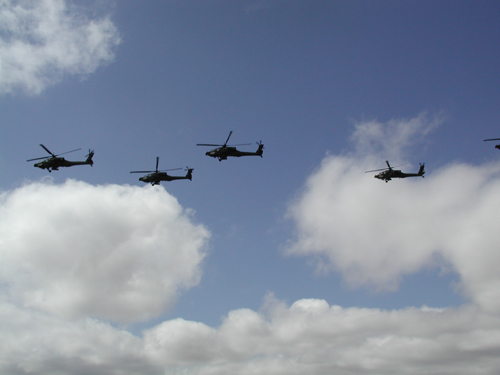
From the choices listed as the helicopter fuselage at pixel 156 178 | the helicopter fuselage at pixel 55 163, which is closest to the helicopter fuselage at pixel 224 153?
the helicopter fuselage at pixel 156 178

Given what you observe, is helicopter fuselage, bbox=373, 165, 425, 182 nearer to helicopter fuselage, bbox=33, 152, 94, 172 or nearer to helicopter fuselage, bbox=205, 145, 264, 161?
helicopter fuselage, bbox=205, 145, 264, 161

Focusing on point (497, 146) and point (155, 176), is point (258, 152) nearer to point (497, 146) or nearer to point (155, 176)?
point (155, 176)

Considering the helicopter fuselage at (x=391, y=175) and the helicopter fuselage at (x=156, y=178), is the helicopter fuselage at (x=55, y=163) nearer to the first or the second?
the helicopter fuselage at (x=156, y=178)

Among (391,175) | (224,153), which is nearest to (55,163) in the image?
(224,153)

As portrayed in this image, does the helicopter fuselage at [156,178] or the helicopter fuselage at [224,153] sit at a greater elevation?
the helicopter fuselage at [224,153]

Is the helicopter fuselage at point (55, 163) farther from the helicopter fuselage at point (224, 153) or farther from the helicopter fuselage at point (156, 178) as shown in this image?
the helicopter fuselage at point (224, 153)

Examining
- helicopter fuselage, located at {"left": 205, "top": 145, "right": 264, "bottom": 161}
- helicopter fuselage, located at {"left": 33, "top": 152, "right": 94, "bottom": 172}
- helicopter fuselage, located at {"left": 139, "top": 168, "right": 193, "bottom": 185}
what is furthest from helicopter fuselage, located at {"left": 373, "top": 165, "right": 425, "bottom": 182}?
helicopter fuselage, located at {"left": 33, "top": 152, "right": 94, "bottom": 172}

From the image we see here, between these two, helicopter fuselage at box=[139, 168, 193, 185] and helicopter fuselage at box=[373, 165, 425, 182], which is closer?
helicopter fuselage at box=[139, 168, 193, 185]

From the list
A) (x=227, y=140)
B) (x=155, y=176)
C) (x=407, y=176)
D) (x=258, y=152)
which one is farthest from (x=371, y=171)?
(x=155, y=176)

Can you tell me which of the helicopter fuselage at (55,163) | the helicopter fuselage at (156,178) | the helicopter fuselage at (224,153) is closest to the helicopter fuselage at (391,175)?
the helicopter fuselage at (224,153)

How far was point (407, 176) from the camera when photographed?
11088cm

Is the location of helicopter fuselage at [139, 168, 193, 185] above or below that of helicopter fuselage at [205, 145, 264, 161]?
below

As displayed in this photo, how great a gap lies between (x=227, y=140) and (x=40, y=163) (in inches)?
1772

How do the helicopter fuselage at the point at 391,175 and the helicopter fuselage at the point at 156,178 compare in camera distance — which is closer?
the helicopter fuselage at the point at 156,178
